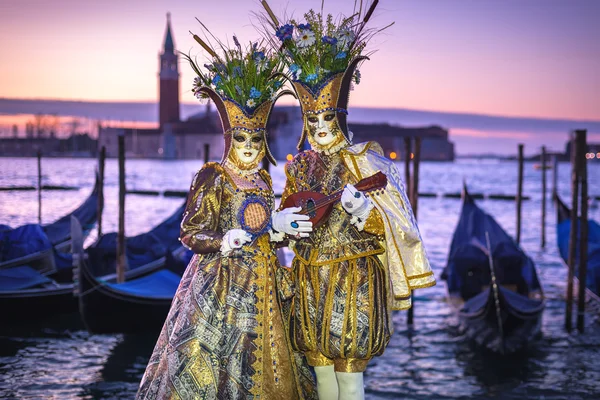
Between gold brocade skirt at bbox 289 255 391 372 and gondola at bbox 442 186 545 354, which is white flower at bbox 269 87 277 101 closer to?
gold brocade skirt at bbox 289 255 391 372

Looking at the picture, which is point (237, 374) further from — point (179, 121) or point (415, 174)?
point (179, 121)

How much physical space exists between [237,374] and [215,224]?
0.69 m

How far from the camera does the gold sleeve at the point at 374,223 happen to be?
10.8ft

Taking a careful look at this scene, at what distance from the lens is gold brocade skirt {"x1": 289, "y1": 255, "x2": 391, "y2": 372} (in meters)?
3.21

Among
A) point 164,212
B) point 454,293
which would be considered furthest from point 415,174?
point 164,212

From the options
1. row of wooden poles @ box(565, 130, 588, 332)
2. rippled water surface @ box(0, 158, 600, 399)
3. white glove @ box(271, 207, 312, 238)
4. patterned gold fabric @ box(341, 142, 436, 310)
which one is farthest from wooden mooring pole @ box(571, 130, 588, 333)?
white glove @ box(271, 207, 312, 238)

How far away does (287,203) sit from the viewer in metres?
3.35

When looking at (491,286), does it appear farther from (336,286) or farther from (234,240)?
(234,240)

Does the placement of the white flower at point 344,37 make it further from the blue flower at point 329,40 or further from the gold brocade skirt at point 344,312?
the gold brocade skirt at point 344,312

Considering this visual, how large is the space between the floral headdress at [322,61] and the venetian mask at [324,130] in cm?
2

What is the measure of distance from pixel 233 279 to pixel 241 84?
0.92 meters

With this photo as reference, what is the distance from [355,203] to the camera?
3150mm

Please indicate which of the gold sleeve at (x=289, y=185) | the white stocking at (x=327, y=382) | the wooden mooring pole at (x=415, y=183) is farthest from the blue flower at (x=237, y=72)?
the wooden mooring pole at (x=415, y=183)

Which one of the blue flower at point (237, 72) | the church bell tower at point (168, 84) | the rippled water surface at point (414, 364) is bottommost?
the rippled water surface at point (414, 364)
